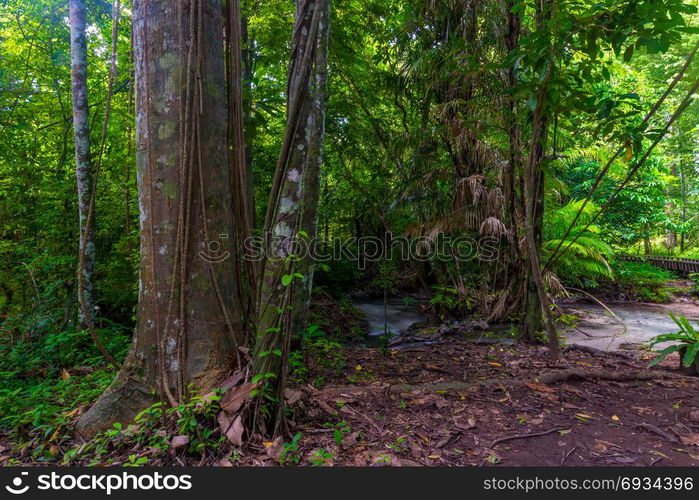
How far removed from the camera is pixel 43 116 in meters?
6.06

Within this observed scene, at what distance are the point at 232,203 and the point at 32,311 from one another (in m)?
3.97

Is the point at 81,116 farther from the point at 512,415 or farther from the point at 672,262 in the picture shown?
the point at 672,262

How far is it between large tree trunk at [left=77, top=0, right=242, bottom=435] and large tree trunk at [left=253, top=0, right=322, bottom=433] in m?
0.31

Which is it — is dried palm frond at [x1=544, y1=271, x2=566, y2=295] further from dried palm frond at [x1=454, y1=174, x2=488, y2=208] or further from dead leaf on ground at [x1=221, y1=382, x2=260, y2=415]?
dead leaf on ground at [x1=221, y1=382, x2=260, y2=415]

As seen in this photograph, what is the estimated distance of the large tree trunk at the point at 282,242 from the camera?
2.27 metres

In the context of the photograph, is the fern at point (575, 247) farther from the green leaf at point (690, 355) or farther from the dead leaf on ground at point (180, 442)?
the dead leaf on ground at point (180, 442)

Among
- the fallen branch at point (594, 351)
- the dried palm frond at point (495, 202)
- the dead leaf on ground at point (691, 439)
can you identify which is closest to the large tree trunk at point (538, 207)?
the fallen branch at point (594, 351)

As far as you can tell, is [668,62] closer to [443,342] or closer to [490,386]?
[443,342]

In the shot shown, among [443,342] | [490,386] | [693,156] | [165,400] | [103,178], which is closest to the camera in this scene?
[165,400]

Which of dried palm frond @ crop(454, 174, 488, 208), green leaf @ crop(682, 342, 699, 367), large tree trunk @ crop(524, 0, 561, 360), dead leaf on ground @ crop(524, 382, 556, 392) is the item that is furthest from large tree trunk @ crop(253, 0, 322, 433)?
dried palm frond @ crop(454, 174, 488, 208)

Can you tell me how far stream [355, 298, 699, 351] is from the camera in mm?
5285

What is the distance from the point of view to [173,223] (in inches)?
93.7

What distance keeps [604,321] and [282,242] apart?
20.5ft

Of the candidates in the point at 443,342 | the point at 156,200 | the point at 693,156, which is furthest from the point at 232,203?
the point at 693,156
